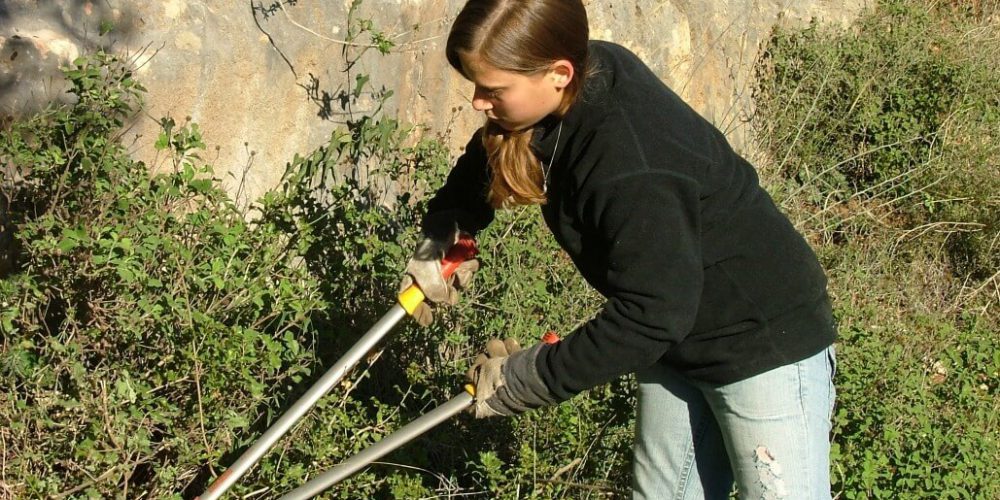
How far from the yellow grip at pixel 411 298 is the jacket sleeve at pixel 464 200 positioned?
0.59 feet

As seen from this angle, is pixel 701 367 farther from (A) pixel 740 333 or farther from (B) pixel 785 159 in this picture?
(B) pixel 785 159

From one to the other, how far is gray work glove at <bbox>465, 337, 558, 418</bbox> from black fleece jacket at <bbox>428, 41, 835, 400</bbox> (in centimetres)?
4

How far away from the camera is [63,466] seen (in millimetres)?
3439

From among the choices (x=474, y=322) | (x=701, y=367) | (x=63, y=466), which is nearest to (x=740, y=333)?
(x=701, y=367)

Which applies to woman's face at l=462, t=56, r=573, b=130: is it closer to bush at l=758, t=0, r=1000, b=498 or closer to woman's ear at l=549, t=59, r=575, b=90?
woman's ear at l=549, t=59, r=575, b=90

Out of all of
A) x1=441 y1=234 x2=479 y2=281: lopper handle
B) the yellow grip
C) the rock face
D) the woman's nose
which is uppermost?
the rock face

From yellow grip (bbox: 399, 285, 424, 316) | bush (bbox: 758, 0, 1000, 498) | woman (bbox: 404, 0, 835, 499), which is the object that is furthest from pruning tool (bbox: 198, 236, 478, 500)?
bush (bbox: 758, 0, 1000, 498)

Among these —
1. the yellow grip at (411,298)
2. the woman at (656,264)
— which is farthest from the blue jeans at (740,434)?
the yellow grip at (411,298)

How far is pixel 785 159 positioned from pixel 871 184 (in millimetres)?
846

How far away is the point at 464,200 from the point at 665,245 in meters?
1.02

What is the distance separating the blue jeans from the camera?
110 inches

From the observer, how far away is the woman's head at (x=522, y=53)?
8.19ft

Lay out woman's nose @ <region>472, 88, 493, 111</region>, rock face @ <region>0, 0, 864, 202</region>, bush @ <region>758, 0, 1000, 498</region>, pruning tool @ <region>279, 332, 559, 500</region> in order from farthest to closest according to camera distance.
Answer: bush @ <region>758, 0, 1000, 498</region> < rock face @ <region>0, 0, 864, 202</region> < pruning tool @ <region>279, 332, 559, 500</region> < woman's nose @ <region>472, 88, 493, 111</region>

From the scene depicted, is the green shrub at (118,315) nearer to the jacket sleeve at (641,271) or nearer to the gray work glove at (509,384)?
the gray work glove at (509,384)
